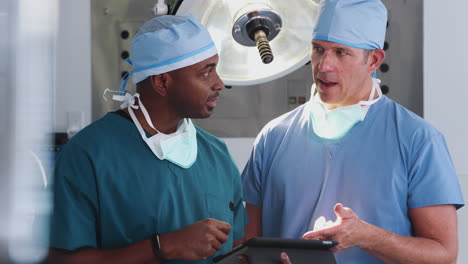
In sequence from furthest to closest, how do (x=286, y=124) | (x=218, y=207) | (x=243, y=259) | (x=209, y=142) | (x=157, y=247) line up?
1. (x=286, y=124)
2. (x=209, y=142)
3. (x=218, y=207)
4. (x=157, y=247)
5. (x=243, y=259)

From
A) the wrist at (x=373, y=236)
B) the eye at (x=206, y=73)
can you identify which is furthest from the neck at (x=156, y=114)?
the wrist at (x=373, y=236)

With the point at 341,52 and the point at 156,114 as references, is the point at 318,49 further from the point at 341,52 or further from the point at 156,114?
the point at 156,114

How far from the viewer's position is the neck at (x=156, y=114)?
1299 millimetres

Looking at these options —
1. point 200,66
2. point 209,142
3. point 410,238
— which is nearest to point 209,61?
point 200,66

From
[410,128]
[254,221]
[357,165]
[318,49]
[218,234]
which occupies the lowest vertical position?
[254,221]

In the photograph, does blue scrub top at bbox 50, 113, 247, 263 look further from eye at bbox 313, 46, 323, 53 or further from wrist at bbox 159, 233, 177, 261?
eye at bbox 313, 46, 323, 53

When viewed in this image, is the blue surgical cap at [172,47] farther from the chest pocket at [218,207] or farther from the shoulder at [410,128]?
the shoulder at [410,128]

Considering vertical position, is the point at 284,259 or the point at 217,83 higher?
the point at 217,83

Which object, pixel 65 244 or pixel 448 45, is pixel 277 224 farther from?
pixel 448 45

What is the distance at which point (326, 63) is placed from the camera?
1396 millimetres

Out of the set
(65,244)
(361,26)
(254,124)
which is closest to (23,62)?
(65,244)

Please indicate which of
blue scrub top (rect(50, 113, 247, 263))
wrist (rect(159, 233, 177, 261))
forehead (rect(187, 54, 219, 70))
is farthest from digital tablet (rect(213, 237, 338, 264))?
forehead (rect(187, 54, 219, 70))

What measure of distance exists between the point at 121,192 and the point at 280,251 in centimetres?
40

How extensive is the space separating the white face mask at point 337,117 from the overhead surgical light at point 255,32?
29 cm
